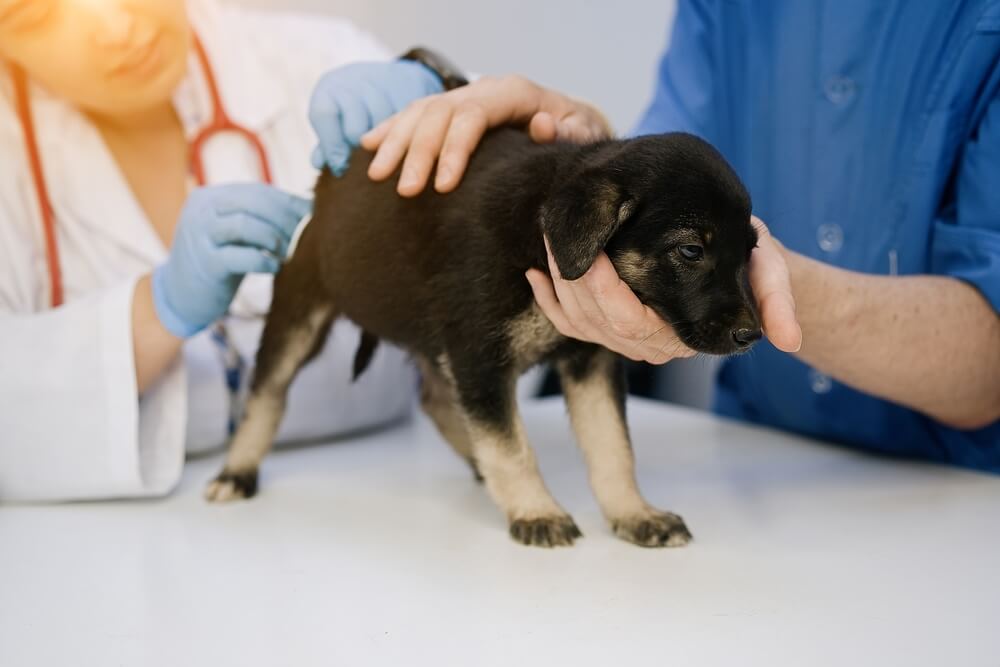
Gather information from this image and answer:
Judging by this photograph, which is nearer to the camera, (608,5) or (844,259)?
(844,259)

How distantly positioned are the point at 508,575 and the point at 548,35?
5.66ft

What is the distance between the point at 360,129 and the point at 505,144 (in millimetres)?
308

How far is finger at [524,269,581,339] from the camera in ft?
4.85

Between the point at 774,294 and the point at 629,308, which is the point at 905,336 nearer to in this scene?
the point at 774,294

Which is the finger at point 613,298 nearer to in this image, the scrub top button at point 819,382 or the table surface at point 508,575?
the table surface at point 508,575

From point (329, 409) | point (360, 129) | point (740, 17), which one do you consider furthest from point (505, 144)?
point (329, 409)

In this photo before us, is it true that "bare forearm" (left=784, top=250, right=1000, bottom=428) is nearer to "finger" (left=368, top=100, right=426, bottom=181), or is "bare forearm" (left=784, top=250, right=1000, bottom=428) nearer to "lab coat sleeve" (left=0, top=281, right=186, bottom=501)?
"finger" (left=368, top=100, right=426, bottom=181)

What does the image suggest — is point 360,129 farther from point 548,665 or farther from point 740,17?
point 548,665

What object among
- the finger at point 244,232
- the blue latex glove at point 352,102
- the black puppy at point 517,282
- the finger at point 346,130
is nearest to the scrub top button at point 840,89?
the black puppy at point 517,282

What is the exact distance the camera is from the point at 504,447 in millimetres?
1617

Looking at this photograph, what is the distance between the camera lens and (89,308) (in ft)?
6.27

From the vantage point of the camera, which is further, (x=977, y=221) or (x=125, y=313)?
(x=125, y=313)

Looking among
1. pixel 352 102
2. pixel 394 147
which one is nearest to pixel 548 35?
pixel 352 102

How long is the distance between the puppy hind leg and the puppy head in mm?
749
